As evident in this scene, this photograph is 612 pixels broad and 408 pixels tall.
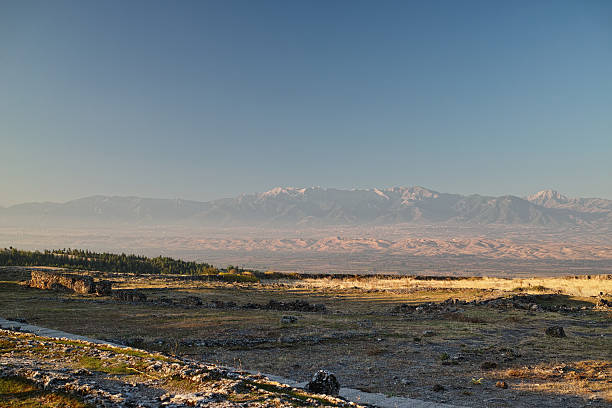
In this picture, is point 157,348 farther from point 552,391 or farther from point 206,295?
point 206,295

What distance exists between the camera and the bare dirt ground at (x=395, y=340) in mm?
15891

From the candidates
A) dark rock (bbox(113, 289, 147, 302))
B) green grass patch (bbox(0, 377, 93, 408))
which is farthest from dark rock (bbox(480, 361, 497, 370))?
dark rock (bbox(113, 289, 147, 302))

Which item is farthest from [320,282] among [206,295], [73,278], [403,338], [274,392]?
[274,392]

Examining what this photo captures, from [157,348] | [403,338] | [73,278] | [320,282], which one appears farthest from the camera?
[320,282]

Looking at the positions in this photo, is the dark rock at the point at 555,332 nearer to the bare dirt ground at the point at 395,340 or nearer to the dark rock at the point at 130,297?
the bare dirt ground at the point at 395,340

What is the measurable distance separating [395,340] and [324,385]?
499 inches

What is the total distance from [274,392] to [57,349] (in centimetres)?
946

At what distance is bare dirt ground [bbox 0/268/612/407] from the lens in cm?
1589

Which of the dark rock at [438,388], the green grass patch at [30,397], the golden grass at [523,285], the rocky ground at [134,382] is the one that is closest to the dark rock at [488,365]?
the dark rock at [438,388]

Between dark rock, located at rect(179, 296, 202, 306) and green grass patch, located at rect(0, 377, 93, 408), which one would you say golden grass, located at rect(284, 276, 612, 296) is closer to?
dark rock, located at rect(179, 296, 202, 306)

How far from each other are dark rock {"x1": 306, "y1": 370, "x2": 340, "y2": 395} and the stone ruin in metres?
38.8

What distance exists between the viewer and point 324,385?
504 inches

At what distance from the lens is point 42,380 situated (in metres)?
11.5

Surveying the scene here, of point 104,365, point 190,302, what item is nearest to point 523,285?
point 190,302
